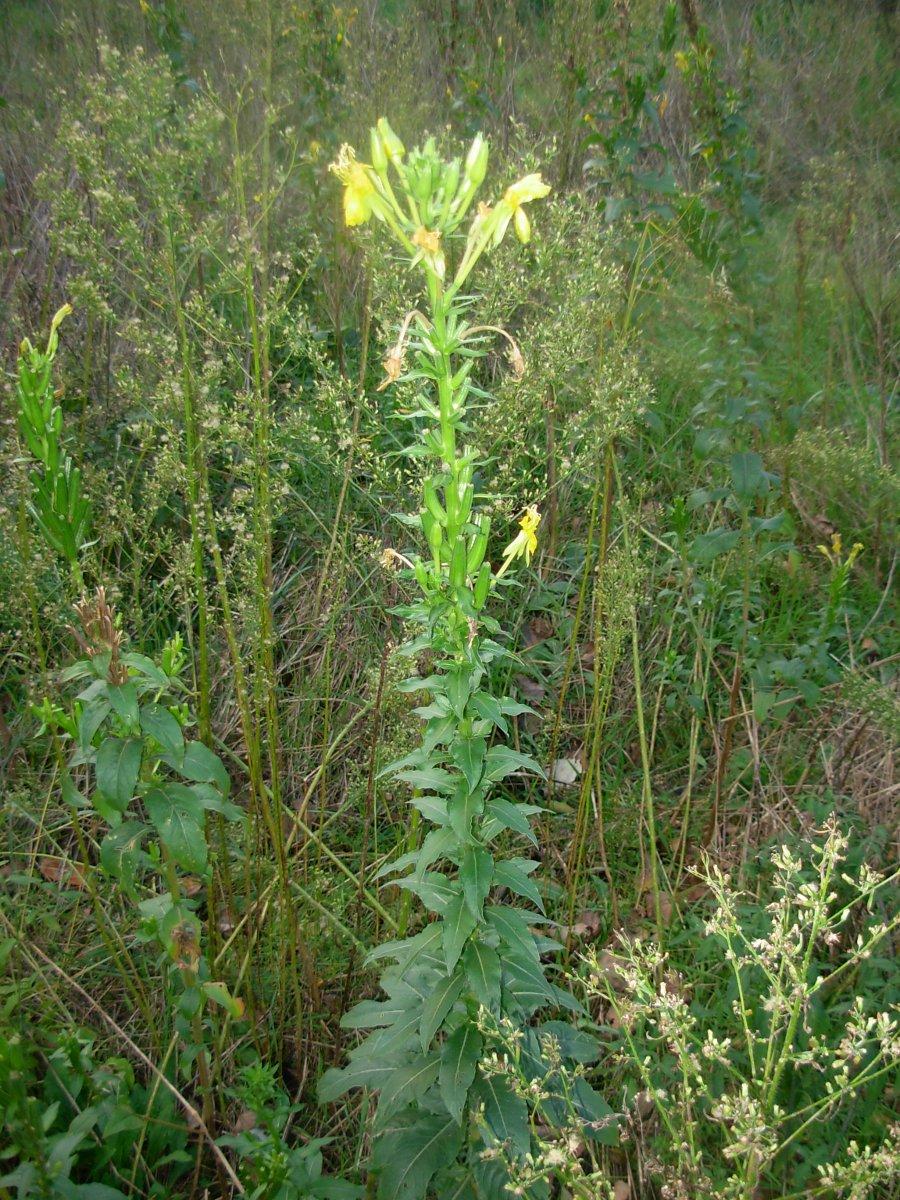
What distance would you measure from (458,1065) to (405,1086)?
0.45 ft

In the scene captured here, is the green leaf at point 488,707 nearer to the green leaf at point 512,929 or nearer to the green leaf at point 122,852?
the green leaf at point 512,929

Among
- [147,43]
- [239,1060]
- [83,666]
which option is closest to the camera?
[83,666]

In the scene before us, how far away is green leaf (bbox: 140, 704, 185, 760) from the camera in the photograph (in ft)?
4.80

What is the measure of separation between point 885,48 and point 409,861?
646cm

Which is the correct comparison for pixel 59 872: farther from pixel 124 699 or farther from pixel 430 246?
pixel 430 246

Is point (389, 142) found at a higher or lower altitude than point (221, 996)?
higher

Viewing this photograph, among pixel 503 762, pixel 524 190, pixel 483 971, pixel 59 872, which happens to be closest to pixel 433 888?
pixel 483 971

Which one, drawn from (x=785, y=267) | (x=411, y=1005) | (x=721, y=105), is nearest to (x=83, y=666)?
(x=411, y=1005)

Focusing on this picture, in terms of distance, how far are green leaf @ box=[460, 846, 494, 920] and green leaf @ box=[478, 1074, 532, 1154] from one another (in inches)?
11.6

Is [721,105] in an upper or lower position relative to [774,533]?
upper

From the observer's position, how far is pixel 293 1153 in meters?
1.62

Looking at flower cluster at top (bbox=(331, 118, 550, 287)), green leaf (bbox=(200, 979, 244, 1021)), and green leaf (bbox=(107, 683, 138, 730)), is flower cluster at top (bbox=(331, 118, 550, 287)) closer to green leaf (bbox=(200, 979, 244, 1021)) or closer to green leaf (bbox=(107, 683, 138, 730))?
green leaf (bbox=(107, 683, 138, 730))

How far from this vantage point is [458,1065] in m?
1.46

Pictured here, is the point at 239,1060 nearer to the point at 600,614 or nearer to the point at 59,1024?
the point at 59,1024
